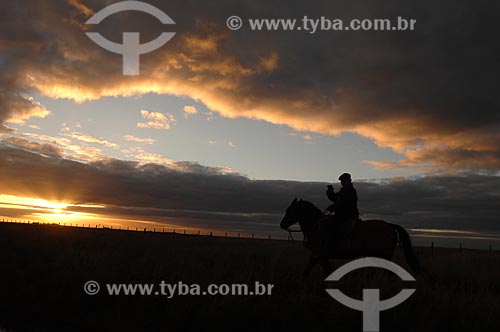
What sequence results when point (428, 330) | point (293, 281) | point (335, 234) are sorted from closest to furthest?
point (428, 330) → point (293, 281) → point (335, 234)

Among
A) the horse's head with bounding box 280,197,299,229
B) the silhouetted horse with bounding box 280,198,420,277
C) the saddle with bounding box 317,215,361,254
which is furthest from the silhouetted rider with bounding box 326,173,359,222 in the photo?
the horse's head with bounding box 280,197,299,229

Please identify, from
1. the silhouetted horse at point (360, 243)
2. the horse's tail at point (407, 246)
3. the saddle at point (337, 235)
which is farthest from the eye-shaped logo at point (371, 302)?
the saddle at point (337, 235)

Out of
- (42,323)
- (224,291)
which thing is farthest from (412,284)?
(42,323)

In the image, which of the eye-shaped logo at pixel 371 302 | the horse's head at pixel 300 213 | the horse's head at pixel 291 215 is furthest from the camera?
the horse's head at pixel 291 215

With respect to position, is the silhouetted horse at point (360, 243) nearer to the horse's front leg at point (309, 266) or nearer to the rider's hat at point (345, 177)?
the horse's front leg at point (309, 266)

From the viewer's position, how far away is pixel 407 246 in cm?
1070

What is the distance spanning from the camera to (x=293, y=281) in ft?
32.4

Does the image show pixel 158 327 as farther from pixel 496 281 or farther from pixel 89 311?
pixel 496 281

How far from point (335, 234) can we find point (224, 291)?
11.9 feet

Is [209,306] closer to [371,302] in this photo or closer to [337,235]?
[371,302]

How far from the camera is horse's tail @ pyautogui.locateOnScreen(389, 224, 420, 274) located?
10.7m

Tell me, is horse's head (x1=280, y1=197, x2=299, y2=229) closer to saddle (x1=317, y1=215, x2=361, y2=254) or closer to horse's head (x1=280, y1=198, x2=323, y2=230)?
horse's head (x1=280, y1=198, x2=323, y2=230)

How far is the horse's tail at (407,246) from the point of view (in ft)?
35.2

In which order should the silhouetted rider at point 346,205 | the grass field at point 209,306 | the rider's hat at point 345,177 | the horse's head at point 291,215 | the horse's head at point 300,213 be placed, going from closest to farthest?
the grass field at point 209,306 → the silhouetted rider at point 346,205 → the rider's hat at point 345,177 → the horse's head at point 300,213 → the horse's head at point 291,215
